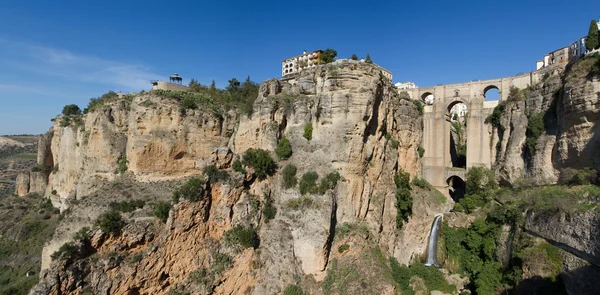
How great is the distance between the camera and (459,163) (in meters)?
33.8

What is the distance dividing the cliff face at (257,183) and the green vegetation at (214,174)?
1.58 feet

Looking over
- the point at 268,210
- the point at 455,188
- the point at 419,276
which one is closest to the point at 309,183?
the point at 268,210

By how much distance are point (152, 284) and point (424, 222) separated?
1865 centimetres

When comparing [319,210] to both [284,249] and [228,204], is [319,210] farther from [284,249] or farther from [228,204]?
[228,204]

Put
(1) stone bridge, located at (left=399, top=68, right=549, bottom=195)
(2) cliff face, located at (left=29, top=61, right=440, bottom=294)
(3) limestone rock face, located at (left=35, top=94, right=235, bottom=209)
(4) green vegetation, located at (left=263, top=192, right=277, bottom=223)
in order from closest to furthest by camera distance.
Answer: (2) cliff face, located at (left=29, top=61, right=440, bottom=294)
(4) green vegetation, located at (left=263, top=192, right=277, bottom=223)
(3) limestone rock face, located at (left=35, top=94, right=235, bottom=209)
(1) stone bridge, located at (left=399, top=68, right=549, bottom=195)

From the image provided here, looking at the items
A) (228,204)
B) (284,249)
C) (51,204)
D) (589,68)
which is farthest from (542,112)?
(51,204)

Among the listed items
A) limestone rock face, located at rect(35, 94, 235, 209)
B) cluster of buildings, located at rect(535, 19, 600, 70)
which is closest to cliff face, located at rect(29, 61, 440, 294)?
limestone rock face, located at rect(35, 94, 235, 209)

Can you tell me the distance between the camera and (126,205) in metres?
18.4

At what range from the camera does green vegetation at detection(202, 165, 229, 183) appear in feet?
63.6

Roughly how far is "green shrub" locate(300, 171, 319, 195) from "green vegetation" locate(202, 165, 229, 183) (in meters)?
4.67

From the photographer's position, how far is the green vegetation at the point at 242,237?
18.5 metres

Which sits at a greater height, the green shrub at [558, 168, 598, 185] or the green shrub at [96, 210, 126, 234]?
the green shrub at [558, 168, 598, 185]

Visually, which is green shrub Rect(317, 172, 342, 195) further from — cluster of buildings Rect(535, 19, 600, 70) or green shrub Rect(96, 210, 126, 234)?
cluster of buildings Rect(535, 19, 600, 70)

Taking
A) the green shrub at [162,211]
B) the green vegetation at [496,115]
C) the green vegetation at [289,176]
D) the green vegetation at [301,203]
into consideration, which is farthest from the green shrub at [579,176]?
the green shrub at [162,211]
